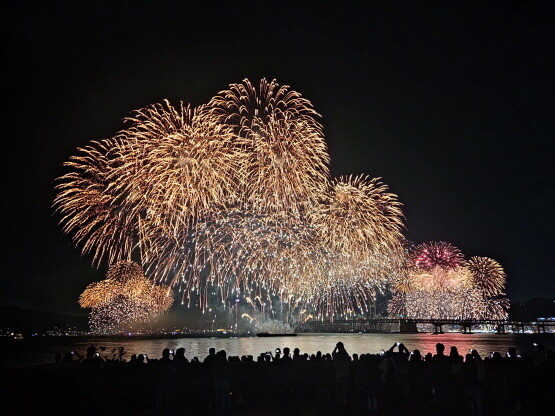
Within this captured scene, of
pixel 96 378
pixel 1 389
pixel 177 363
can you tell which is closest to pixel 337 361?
pixel 177 363

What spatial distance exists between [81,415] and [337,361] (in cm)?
826

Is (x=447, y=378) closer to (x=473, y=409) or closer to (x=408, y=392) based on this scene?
(x=473, y=409)

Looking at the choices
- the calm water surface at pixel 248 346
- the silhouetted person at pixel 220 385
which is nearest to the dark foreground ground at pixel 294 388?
the silhouetted person at pixel 220 385

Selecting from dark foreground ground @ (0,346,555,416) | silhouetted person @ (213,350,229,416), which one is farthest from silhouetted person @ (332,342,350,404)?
silhouetted person @ (213,350,229,416)

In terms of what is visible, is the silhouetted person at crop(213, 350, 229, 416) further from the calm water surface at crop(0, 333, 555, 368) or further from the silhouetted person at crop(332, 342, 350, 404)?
the calm water surface at crop(0, 333, 555, 368)

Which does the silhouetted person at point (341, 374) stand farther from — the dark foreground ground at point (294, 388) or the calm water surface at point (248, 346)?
the calm water surface at point (248, 346)

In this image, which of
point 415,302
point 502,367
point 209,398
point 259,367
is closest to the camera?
point 209,398

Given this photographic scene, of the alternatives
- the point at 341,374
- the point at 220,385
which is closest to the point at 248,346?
the point at 341,374

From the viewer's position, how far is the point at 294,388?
19.4 metres

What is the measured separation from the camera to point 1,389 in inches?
617

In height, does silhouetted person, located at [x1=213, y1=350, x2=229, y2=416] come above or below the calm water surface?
above

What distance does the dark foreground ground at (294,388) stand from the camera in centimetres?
1582

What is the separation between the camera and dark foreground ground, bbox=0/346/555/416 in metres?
15.8

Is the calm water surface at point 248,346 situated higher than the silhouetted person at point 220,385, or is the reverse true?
the silhouetted person at point 220,385
